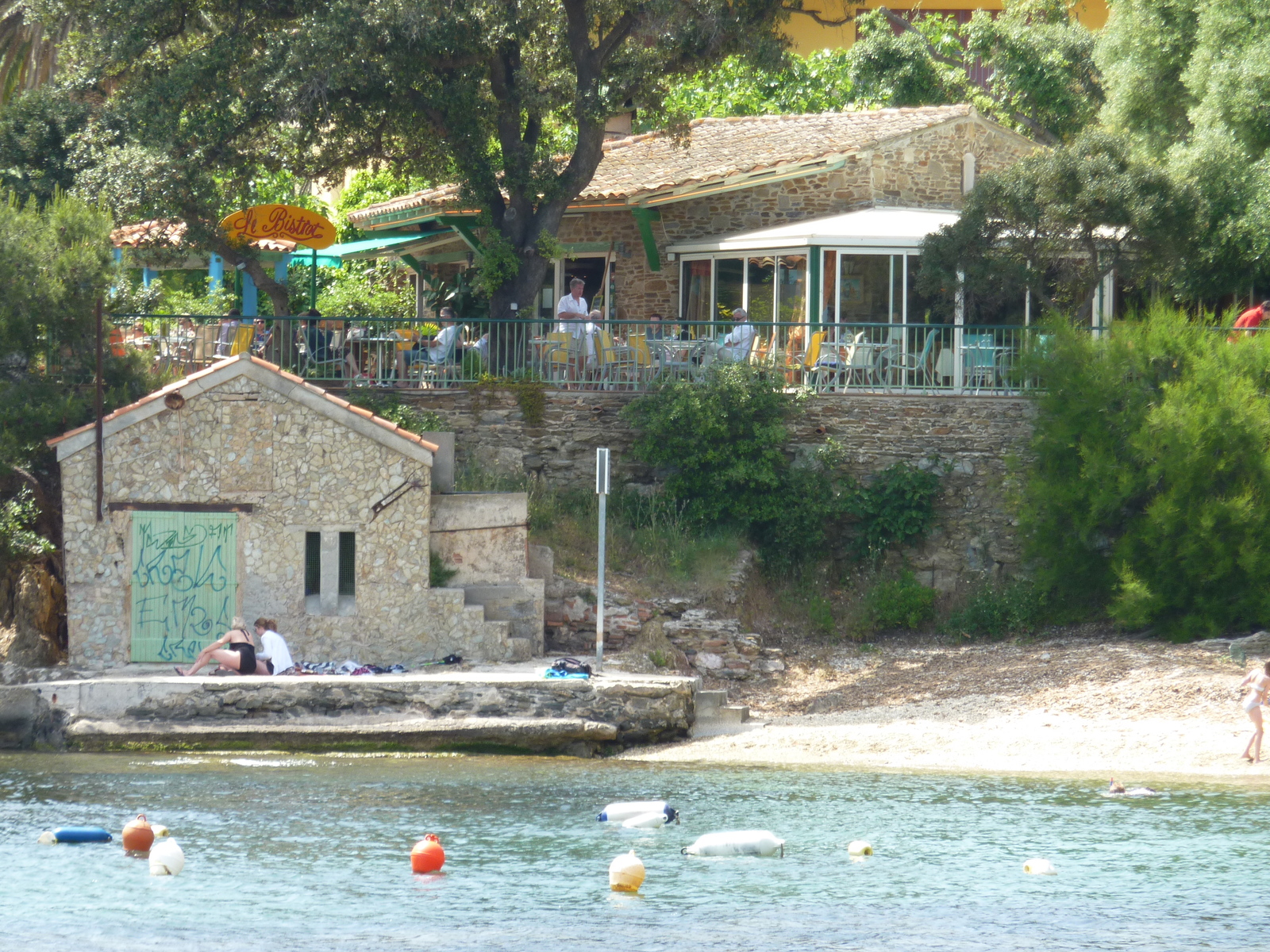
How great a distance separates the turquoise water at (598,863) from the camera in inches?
413

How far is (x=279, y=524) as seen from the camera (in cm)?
1755

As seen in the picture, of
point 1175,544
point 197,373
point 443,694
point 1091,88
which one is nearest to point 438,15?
point 197,373

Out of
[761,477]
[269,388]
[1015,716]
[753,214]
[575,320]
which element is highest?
[753,214]

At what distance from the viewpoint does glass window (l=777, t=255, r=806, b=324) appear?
2411cm

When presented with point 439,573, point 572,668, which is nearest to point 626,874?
point 572,668

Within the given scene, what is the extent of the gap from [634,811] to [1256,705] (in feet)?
22.1

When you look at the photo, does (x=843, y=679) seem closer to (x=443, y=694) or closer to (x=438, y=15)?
(x=443, y=694)

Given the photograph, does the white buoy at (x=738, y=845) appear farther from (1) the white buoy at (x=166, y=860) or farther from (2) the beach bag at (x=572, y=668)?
(2) the beach bag at (x=572, y=668)

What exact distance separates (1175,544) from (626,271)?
11.8 meters

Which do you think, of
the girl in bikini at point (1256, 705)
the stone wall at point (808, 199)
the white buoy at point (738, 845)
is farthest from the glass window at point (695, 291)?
the white buoy at point (738, 845)

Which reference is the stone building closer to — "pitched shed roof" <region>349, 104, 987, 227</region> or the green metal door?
"pitched shed roof" <region>349, 104, 987, 227</region>

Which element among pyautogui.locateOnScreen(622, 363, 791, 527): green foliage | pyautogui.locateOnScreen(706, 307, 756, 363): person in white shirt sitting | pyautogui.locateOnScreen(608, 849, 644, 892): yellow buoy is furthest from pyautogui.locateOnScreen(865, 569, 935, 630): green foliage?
pyautogui.locateOnScreen(608, 849, 644, 892): yellow buoy

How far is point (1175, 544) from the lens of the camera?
60.7ft

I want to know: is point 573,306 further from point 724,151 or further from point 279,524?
point 279,524
